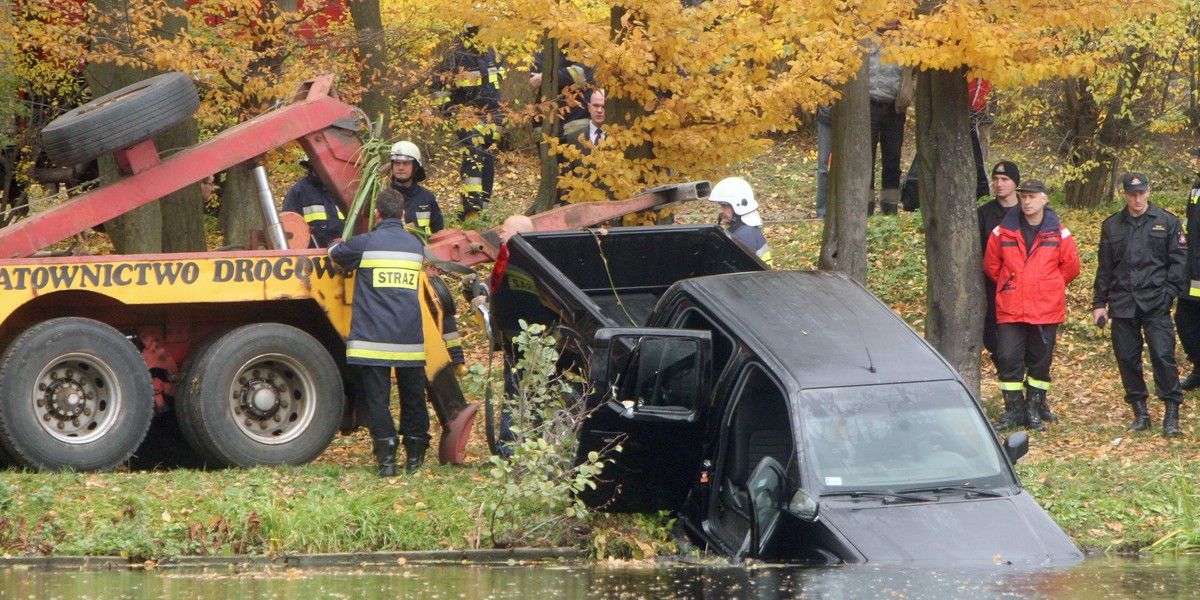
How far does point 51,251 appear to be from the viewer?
10008 mm

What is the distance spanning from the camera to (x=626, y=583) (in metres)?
7.14

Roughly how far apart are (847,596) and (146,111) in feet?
18.6

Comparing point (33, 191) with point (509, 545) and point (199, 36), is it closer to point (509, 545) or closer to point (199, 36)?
point (199, 36)

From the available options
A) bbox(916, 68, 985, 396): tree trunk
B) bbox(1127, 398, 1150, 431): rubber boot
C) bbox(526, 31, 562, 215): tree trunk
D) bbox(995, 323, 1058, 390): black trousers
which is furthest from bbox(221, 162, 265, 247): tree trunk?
bbox(1127, 398, 1150, 431): rubber boot

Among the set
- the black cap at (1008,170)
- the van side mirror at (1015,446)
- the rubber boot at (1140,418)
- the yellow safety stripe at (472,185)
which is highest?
the yellow safety stripe at (472,185)

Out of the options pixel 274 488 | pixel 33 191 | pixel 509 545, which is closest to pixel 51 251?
pixel 274 488

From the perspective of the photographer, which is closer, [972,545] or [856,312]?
[972,545]

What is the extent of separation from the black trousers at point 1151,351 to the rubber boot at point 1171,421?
50mm

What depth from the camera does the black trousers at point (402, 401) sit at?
30.8 ft

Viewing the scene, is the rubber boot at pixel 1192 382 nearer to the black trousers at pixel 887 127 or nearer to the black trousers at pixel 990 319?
the black trousers at pixel 990 319

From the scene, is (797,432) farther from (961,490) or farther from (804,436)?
(961,490)

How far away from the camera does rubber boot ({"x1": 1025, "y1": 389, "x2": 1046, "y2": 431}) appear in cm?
1155

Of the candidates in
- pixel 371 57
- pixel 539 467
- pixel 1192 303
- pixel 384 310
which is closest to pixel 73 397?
pixel 384 310

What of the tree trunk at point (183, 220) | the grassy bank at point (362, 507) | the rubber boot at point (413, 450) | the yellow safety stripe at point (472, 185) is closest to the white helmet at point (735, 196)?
the grassy bank at point (362, 507)
